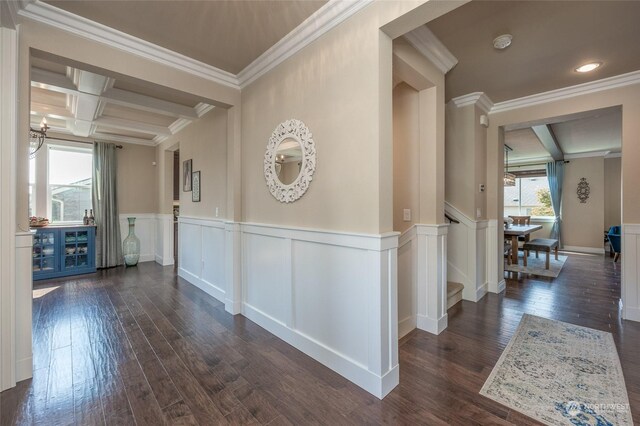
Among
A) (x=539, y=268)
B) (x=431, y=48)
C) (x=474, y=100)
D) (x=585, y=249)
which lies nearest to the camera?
(x=431, y=48)

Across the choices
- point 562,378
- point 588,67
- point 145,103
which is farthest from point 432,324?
point 145,103

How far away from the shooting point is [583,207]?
741 cm

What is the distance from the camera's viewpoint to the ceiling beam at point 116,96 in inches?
114

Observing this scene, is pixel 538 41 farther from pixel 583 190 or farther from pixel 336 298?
pixel 583 190

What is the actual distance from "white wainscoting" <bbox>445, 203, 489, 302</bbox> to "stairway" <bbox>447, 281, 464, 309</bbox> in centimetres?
13

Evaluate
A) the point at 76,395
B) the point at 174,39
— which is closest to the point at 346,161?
the point at 174,39

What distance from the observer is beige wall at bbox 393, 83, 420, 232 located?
9.07 feet

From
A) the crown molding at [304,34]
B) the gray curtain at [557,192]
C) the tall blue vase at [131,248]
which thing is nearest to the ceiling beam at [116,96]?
the crown molding at [304,34]

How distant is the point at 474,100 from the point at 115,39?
3.84m

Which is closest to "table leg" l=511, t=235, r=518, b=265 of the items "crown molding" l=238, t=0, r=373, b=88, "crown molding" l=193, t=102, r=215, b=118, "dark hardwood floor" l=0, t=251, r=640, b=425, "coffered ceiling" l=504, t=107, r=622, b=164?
"dark hardwood floor" l=0, t=251, r=640, b=425

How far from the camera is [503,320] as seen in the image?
2904 millimetres

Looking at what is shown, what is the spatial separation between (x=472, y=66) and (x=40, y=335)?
493 centimetres

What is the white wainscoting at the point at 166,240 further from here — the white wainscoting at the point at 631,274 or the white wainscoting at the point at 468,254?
the white wainscoting at the point at 631,274

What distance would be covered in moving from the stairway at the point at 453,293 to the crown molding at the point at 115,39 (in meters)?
3.55
